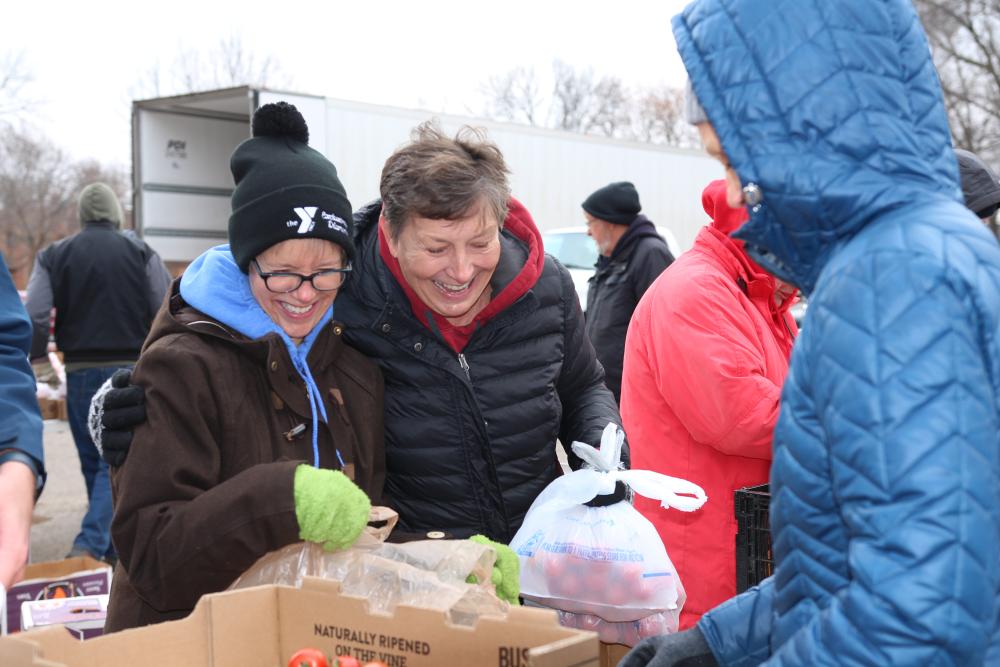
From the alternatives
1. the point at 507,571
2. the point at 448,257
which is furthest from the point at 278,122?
the point at 507,571

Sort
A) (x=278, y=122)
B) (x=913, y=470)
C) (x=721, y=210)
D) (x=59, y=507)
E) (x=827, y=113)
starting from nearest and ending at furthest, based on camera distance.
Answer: (x=913, y=470) < (x=827, y=113) < (x=278, y=122) < (x=721, y=210) < (x=59, y=507)

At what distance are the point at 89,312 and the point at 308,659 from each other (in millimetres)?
5336

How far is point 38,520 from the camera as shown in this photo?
24.6ft

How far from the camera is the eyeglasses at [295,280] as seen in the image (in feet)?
7.72

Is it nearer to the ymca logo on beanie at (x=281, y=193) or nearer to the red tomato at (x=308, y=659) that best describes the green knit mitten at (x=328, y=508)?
the red tomato at (x=308, y=659)

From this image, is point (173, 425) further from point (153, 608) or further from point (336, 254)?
point (336, 254)

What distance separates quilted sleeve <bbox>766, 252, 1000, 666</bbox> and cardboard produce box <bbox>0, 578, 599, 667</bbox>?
0.50m

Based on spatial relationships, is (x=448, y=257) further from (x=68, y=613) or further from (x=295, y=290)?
(x=68, y=613)

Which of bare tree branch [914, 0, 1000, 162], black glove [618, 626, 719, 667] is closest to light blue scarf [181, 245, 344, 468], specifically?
black glove [618, 626, 719, 667]

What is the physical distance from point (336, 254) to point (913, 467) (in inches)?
63.9

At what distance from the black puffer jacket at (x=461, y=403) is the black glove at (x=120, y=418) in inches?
24.3

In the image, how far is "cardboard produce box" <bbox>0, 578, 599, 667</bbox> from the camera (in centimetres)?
161

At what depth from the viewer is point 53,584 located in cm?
440

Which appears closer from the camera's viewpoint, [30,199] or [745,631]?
[745,631]
